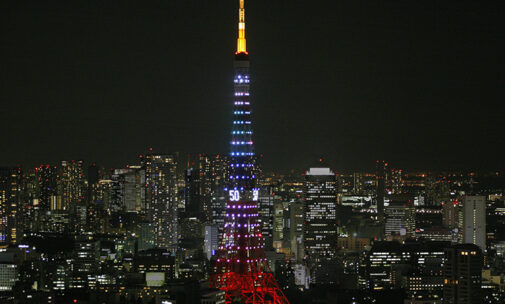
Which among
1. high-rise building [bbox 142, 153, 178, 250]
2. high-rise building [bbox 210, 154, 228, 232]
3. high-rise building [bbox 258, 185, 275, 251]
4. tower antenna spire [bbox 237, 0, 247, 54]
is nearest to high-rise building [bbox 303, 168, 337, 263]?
high-rise building [bbox 258, 185, 275, 251]

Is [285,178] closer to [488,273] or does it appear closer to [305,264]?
[305,264]

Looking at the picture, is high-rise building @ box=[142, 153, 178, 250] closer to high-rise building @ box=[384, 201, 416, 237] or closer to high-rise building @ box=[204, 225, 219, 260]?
high-rise building @ box=[204, 225, 219, 260]

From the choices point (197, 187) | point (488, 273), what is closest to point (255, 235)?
point (488, 273)

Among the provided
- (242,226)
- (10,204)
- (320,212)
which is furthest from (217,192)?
(242,226)

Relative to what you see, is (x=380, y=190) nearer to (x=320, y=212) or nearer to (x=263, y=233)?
(x=320, y=212)

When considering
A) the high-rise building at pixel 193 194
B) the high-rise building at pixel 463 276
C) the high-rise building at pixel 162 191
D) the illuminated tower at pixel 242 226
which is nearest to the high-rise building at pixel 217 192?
the high-rise building at pixel 193 194
